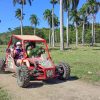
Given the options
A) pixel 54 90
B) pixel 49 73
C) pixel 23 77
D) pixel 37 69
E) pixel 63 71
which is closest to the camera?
pixel 54 90

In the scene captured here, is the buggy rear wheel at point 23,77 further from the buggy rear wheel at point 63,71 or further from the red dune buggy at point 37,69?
the buggy rear wheel at point 63,71

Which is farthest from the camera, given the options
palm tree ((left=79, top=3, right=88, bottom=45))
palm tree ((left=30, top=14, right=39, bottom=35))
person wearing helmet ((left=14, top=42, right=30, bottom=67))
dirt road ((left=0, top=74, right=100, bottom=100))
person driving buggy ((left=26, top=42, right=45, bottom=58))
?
palm tree ((left=30, top=14, right=39, bottom=35))

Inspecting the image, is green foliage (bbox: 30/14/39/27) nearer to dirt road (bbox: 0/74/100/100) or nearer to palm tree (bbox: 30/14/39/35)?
palm tree (bbox: 30/14/39/35)

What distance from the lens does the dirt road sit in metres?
10.5

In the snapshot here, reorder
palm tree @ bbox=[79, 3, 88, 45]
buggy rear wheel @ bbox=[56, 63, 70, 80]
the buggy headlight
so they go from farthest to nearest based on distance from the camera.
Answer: palm tree @ bbox=[79, 3, 88, 45]
buggy rear wheel @ bbox=[56, 63, 70, 80]
the buggy headlight

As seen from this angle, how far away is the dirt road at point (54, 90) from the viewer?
1048cm

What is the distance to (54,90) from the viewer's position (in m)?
11.5

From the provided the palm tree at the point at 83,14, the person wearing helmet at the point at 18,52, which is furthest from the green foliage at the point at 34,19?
the person wearing helmet at the point at 18,52

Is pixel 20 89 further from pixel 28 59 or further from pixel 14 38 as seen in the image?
pixel 14 38

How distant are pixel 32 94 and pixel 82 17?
73.9m

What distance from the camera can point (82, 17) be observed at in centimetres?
8381

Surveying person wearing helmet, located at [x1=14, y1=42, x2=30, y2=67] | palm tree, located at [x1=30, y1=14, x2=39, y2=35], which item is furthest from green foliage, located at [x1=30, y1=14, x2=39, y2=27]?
person wearing helmet, located at [x1=14, y1=42, x2=30, y2=67]

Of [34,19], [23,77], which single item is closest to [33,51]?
[23,77]

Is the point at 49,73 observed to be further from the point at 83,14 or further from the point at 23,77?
the point at 83,14
